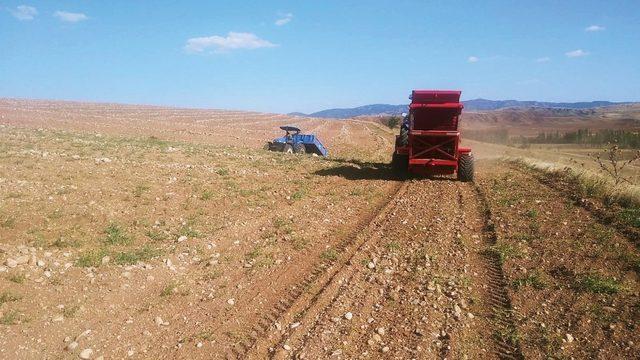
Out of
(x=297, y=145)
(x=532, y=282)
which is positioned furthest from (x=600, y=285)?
(x=297, y=145)

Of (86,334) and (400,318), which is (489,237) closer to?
(400,318)

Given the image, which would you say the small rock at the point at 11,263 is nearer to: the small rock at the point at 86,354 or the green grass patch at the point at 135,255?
the green grass patch at the point at 135,255

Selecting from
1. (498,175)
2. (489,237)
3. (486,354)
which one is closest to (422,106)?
(498,175)

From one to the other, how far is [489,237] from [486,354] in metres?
3.95

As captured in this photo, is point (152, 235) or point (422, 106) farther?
point (422, 106)

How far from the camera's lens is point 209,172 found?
1327cm

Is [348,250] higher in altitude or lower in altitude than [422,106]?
lower

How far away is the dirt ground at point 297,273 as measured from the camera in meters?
4.75

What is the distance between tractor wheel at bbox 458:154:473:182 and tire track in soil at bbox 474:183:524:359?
5.95 meters

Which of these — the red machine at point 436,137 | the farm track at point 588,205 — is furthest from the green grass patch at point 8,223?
the farm track at point 588,205

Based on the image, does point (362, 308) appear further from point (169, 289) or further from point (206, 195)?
point (206, 195)

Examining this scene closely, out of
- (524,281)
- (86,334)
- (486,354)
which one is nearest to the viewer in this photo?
(486,354)

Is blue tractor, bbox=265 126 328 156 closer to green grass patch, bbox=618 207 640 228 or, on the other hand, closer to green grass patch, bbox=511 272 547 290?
green grass patch, bbox=618 207 640 228

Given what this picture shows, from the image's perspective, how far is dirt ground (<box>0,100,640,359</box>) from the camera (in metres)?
4.75
